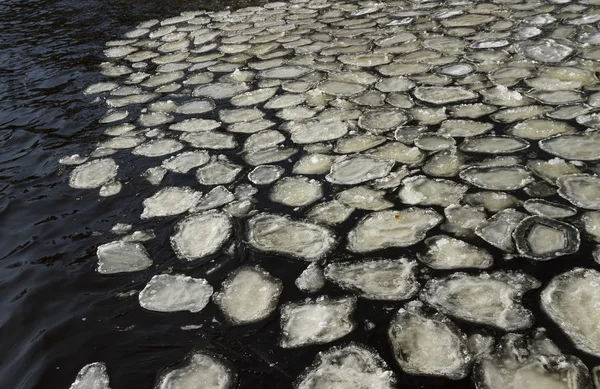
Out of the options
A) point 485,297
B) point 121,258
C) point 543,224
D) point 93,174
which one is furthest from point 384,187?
point 93,174

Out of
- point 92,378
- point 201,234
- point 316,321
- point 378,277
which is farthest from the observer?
point 201,234

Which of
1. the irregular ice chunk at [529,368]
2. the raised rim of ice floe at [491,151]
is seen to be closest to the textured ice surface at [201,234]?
the irregular ice chunk at [529,368]

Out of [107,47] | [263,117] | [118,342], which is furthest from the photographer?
[107,47]

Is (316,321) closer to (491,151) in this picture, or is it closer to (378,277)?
(378,277)

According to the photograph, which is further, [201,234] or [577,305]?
[201,234]

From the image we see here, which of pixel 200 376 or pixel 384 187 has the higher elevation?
pixel 384 187

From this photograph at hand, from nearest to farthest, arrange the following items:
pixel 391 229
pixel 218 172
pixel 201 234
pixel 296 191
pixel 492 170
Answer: pixel 391 229
pixel 201 234
pixel 492 170
pixel 296 191
pixel 218 172

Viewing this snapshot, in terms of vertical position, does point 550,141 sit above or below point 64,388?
above

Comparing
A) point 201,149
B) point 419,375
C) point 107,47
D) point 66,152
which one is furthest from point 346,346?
point 107,47

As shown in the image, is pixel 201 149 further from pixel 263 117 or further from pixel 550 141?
pixel 550 141
